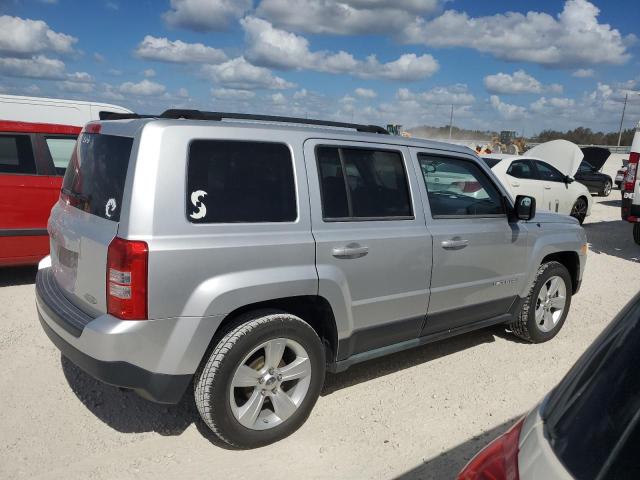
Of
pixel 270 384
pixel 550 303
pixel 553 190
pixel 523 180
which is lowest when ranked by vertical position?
pixel 270 384

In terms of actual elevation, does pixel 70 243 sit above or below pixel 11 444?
above

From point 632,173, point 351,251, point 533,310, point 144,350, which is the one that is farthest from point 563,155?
point 144,350

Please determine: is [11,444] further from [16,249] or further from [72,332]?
[16,249]

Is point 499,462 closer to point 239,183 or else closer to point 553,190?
point 239,183

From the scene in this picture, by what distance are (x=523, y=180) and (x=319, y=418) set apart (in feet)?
28.6

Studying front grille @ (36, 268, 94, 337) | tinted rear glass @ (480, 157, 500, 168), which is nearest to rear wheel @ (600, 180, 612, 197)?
Result: tinted rear glass @ (480, 157, 500, 168)

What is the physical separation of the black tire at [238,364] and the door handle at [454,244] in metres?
1.22

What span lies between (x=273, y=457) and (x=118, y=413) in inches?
44.9

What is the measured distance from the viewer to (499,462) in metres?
1.35

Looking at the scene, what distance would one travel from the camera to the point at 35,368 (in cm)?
406

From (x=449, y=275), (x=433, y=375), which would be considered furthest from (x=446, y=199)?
(x=433, y=375)

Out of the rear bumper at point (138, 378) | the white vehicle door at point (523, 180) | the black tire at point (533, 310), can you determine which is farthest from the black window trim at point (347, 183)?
the white vehicle door at point (523, 180)

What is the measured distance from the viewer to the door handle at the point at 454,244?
151 inches

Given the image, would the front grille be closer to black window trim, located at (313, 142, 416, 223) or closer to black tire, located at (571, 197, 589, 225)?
black window trim, located at (313, 142, 416, 223)
